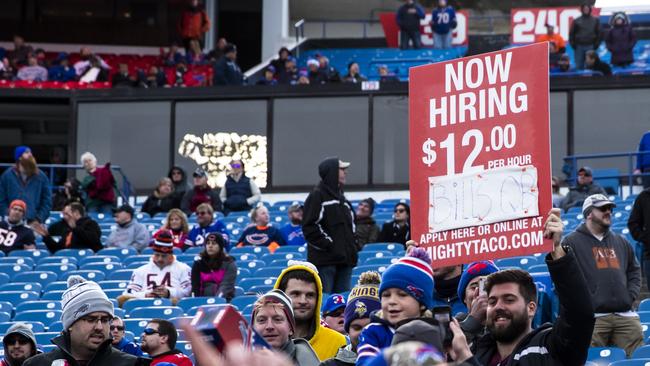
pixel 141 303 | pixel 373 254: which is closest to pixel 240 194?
pixel 373 254

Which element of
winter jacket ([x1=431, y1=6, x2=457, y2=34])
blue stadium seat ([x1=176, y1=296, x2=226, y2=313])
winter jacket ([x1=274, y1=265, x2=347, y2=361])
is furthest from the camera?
winter jacket ([x1=431, y1=6, x2=457, y2=34])

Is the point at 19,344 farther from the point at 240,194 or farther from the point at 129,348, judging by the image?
the point at 240,194

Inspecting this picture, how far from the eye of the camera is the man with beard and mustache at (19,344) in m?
9.22

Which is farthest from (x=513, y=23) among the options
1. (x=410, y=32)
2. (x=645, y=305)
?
(x=645, y=305)

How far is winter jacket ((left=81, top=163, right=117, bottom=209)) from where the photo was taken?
20.7 m

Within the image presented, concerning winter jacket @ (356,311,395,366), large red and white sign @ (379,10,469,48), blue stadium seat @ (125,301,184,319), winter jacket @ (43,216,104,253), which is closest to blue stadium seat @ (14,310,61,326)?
blue stadium seat @ (125,301,184,319)

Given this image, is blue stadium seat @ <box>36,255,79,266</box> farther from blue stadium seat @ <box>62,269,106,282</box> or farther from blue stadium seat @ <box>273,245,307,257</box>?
blue stadium seat @ <box>273,245,307,257</box>

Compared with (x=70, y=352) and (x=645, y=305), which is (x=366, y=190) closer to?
(x=645, y=305)

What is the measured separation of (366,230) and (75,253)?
337 cm

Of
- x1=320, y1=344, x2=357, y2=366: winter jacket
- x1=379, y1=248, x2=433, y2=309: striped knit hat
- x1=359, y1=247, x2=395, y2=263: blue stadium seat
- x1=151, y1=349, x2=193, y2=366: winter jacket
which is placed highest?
x1=379, y1=248, x2=433, y2=309: striped knit hat

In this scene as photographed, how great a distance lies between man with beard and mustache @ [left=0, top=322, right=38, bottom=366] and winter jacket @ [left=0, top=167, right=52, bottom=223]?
8.66 metres

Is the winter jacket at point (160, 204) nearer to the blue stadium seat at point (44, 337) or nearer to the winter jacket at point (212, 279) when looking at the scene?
the winter jacket at point (212, 279)

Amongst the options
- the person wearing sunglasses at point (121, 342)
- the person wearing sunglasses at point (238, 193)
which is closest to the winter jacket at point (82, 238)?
the person wearing sunglasses at point (238, 193)

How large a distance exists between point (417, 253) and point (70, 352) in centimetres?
198
